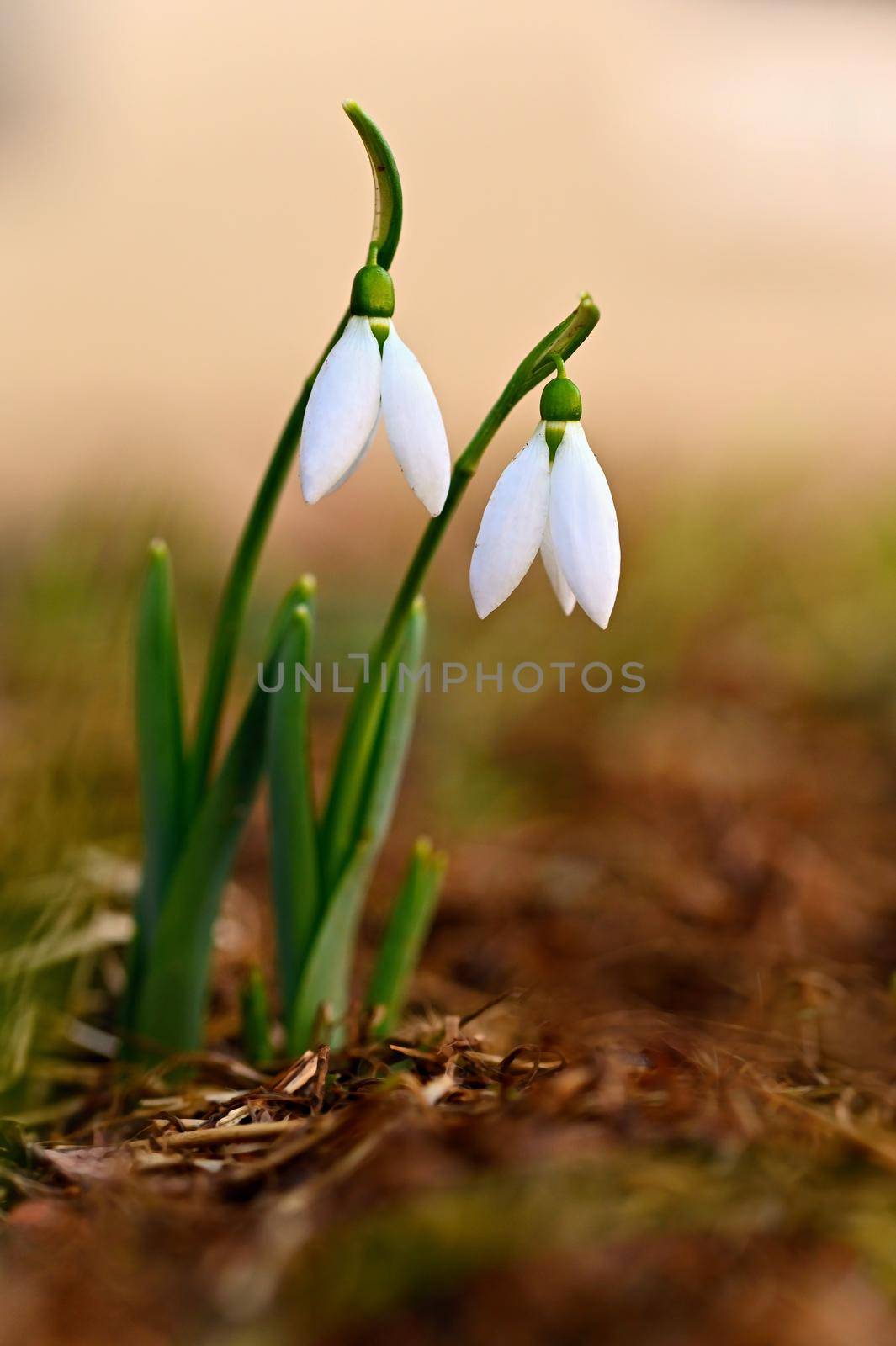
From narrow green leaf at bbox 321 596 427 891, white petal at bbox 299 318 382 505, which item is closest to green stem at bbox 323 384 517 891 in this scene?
narrow green leaf at bbox 321 596 427 891

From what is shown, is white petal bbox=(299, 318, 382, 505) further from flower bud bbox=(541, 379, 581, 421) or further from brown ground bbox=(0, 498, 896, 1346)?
brown ground bbox=(0, 498, 896, 1346)

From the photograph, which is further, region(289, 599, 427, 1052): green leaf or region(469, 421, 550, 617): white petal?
region(289, 599, 427, 1052): green leaf

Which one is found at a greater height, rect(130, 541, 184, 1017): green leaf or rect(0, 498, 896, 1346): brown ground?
rect(130, 541, 184, 1017): green leaf

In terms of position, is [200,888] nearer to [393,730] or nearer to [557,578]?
[393,730]

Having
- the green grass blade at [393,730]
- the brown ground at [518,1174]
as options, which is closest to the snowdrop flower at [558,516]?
the green grass blade at [393,730]

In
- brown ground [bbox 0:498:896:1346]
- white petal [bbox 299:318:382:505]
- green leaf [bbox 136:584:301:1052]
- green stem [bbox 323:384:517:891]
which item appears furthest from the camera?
green leaf [bbox 136:584:301:1052]
